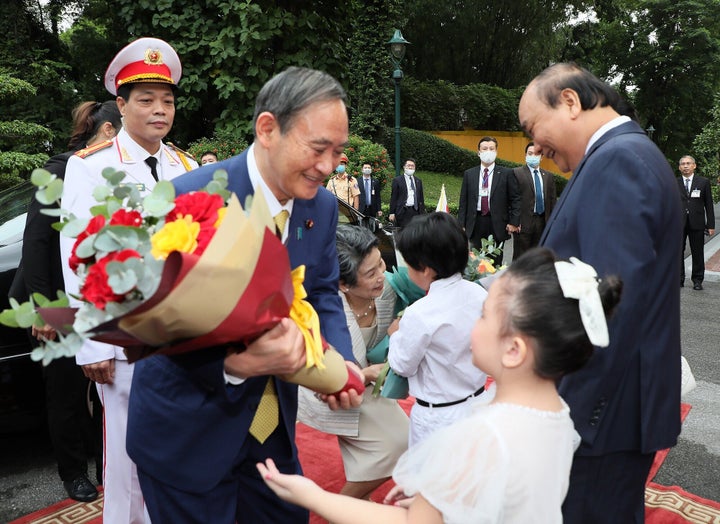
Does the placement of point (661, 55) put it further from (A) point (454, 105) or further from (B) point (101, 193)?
(B) point (101, 193)

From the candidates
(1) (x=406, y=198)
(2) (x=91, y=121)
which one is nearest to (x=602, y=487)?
(2) (x=91, y=121)

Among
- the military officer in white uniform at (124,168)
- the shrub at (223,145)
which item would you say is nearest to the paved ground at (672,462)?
the military officer in white uniform at (124,168)

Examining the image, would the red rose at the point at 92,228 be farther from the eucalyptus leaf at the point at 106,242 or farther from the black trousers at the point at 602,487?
the black trousers at the point at 602,487

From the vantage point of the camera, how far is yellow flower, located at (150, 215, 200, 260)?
1.35 meters

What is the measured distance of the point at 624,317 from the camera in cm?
176

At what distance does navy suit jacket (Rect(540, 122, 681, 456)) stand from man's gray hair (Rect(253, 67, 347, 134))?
80 centimetres

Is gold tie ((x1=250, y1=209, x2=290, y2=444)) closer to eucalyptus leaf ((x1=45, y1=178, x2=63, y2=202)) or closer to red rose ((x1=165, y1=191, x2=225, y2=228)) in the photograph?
red rose ((x1=165, y1=191, x2=225, y2=228))

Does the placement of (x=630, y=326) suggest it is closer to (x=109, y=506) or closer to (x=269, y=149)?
(x=269, y=149)

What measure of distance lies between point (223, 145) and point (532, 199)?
6648mm

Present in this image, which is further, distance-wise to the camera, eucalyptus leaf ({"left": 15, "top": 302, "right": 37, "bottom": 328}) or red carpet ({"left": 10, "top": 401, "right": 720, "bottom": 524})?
red carpet ({"left": 10, "top": 401, "right": 720, "bottom": 524})

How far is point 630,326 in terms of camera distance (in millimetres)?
1777

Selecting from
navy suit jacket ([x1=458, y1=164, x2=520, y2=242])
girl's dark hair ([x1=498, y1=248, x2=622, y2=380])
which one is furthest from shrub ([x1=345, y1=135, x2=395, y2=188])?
girl's dark hair ([x1=498, y1=248, x2=622, y2=380])

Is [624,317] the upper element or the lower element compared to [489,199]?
upper

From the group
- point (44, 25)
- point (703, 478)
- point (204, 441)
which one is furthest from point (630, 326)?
point (44, 25)
